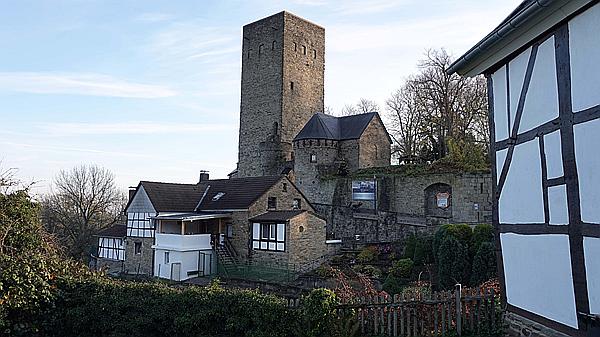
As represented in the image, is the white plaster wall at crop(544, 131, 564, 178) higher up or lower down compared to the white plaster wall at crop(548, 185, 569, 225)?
higher up

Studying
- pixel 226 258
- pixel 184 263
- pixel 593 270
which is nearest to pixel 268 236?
pixel 226 258

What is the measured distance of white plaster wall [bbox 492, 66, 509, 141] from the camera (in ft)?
24.9

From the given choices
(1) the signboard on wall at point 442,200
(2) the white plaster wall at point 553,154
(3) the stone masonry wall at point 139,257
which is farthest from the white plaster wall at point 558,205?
(3) the stone masonry wall at point 139,257

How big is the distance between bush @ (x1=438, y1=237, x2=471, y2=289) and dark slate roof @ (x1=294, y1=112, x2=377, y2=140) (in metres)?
19.7

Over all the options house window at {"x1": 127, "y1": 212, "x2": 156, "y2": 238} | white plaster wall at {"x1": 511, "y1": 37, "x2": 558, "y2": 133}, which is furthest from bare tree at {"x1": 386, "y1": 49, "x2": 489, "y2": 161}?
white plaster wall at {"x1": 511, "y1": 37, "x2": 558, "y2": 133}

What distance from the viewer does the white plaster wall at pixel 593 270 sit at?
17.9 feet

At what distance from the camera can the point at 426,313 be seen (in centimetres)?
1017

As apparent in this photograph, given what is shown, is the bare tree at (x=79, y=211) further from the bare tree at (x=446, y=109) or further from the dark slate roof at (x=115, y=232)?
the bare tree at (x=446, y=109)

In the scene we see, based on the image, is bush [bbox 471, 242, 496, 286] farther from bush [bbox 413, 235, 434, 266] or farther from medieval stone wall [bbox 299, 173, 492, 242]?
medieval stone wall [bbox 299, 173, 492, 242]

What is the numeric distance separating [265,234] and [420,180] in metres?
9.09

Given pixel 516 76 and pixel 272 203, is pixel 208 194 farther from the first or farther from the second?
pixel 516 76

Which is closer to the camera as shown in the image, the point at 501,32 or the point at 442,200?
the point at 501,32

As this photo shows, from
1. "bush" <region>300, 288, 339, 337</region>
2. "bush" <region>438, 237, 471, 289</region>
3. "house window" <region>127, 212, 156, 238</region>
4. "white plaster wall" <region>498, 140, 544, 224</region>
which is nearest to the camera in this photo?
"white plaster wall" <region>498, 140, 544, 224</region>

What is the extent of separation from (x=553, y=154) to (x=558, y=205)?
0.60 m
